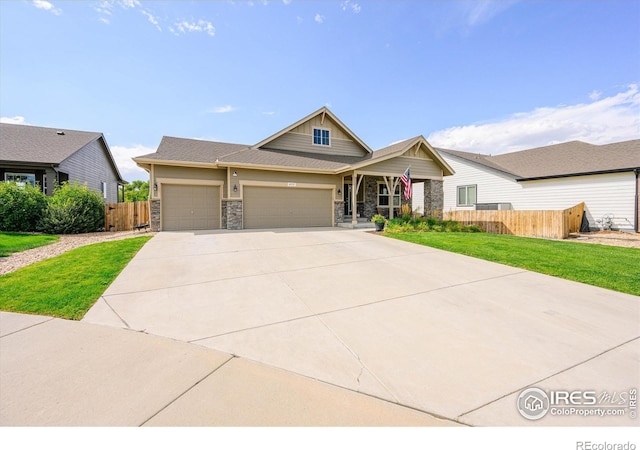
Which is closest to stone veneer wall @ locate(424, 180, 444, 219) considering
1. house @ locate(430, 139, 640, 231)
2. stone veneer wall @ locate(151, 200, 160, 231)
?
house @ locate(430, 139, 640, 231)

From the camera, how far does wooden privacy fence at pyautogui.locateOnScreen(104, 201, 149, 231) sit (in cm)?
1416

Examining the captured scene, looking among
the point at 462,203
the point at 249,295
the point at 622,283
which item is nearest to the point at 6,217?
the point at 249,295

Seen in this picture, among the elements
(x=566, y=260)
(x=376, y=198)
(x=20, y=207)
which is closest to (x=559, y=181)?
(x=376, y=198)

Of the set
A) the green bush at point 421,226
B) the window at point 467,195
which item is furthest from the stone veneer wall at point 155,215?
the window at point 467,195

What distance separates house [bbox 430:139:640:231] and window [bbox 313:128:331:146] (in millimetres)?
10942

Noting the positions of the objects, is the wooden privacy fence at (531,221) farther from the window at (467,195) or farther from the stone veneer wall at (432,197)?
the window at (467,195)

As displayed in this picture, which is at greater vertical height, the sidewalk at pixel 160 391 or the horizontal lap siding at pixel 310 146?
the horizontal lap siding at pixel 310 146

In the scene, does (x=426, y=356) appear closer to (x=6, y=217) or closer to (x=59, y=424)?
(x=59, y=424)

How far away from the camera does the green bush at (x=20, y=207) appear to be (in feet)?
40.4

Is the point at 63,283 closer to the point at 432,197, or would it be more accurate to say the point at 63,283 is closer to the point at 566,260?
the point at 566,260

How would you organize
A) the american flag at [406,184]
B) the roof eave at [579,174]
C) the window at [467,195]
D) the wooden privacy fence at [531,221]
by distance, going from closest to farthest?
the wooden privacy fence at [531,221], the roof eave at [579,174], the american flag at [406,184], the window at [467,195]

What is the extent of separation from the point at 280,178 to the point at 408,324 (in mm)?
11591

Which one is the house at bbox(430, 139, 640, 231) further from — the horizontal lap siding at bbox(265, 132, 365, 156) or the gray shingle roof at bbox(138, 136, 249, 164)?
the gray shingle roof at bbox(138, 136, 249, 164)

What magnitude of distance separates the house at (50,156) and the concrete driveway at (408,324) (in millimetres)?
15387
